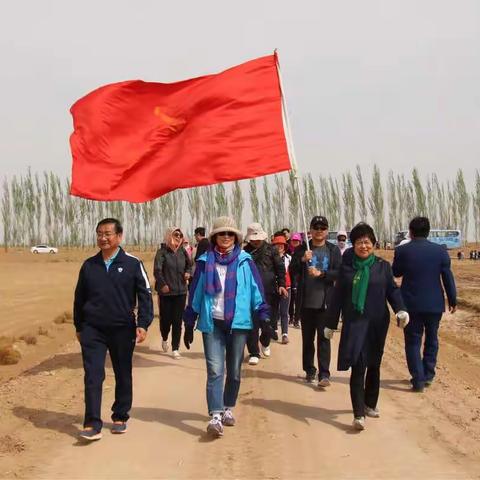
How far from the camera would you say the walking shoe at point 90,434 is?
18.1ft

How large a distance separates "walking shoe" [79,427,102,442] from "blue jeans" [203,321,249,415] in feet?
3.26

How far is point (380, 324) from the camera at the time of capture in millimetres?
6051

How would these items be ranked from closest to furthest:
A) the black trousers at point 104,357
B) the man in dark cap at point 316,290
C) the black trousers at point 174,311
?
the black trousers at point 104,357
the man in dark cap at point 316,290
the black trousers at point 174,311

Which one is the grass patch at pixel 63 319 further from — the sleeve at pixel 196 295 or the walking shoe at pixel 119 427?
the sleeve at pixel 196 295

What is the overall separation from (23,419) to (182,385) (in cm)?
206

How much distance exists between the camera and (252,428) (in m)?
5.93

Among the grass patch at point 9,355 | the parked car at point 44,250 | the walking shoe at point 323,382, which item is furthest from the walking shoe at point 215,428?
the parked car at point 44,250

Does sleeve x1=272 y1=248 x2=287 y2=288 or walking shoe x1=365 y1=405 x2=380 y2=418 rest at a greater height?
sleeve x1=272 y1=248 x2=287 y2=288

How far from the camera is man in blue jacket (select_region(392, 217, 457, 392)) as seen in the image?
7551 millimetres

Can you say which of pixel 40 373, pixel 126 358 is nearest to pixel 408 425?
pixel 126 358

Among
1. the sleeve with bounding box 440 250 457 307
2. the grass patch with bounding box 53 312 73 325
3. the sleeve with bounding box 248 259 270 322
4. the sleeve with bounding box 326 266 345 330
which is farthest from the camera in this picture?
the grass patch with bounding box 53 312 73 325

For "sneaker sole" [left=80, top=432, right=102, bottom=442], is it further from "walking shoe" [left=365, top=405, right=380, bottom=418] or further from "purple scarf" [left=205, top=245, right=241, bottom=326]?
"walking shoe" [left=365, top=405, right=380, bottom=418]

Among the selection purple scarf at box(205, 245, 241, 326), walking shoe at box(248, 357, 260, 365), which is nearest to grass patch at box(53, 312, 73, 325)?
walking shoe at box(248, 357, 260, 365)

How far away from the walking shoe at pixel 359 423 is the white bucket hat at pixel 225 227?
191 centimetres
